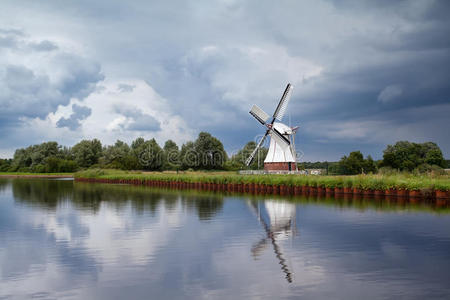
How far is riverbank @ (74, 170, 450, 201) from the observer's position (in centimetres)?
2155

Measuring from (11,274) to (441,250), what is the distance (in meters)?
9.92

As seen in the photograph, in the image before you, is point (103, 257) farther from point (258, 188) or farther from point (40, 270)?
point (258, 188)

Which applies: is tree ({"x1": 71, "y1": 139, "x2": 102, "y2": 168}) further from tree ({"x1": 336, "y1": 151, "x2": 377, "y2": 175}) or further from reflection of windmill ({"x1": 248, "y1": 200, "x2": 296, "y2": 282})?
reflection of windmill ({"x1": 248, "y1": 200, "x2": 296, "y2": 282})

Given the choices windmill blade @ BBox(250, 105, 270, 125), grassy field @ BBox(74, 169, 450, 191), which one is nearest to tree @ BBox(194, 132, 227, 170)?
windmill blade @ BBox(250, 105, 270, 125)

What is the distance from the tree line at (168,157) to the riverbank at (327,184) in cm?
1810

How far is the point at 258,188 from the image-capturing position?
31.8 m

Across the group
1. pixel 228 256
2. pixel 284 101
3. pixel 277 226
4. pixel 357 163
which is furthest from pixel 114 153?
pixel 228 256

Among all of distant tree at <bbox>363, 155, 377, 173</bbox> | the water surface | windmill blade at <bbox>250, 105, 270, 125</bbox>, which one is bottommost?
the water surface

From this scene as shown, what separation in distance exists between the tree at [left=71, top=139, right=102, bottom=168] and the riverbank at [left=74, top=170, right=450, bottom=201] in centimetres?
6245

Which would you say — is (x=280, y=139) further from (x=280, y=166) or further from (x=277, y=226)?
(x=277, y=226)

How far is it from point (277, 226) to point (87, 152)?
9479cm

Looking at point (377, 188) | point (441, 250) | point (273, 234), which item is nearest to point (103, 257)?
point (273, 234)

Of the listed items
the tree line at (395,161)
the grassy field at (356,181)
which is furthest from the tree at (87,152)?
Result: the grassy field at (356,181)

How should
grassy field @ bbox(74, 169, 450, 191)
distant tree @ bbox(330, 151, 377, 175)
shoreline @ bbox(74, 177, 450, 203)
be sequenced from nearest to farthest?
shoreline @ bbox(74, 177, 450, 203) → grassy field @ bbox(74, 169, 450, 191) → distant tree @ bbox(330, 151, 377, 175)
